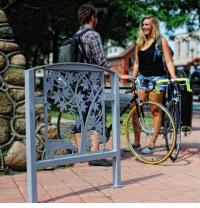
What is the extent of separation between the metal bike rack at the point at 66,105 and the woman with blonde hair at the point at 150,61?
74.0 inches

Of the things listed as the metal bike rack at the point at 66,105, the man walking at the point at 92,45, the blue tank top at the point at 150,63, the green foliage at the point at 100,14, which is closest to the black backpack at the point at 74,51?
the man walking at the point at 92,45

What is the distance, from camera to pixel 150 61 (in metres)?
7.38

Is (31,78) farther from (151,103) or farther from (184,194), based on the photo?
(151,103)

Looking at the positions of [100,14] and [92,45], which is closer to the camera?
[92,45]

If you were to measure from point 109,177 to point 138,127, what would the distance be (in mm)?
1566

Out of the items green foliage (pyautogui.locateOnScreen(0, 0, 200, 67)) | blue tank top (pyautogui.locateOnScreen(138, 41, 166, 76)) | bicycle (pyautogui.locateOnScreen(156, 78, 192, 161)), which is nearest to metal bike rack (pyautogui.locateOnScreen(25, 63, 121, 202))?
bicycle (pyautogui.locateOnScreen(156, 78, 192, 161))

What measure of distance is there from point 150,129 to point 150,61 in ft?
3.05

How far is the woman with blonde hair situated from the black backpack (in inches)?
39.4

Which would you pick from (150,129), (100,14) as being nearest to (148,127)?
(150,129)

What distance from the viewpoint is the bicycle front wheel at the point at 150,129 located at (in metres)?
6.65

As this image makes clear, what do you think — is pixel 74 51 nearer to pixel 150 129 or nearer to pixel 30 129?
pixel 150 129

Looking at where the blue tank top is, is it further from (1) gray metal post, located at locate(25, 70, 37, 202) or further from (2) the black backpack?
(1) gray metal post, located at locate(25, 70, 37, 202)

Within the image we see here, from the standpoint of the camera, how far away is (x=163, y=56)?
7.30 m

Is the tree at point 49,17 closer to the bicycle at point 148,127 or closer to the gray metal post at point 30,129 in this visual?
the bicycle at point 148,127
